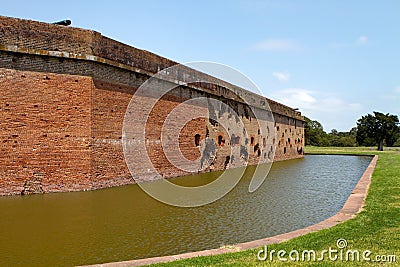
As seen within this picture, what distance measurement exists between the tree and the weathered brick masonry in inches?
1796

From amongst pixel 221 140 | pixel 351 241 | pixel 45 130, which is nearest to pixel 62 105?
pixel 45 130

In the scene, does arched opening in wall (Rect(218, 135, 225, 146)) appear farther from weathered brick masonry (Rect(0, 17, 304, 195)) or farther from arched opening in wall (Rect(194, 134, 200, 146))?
weathered brick masonry (Rect(0, 17, 304, 195))

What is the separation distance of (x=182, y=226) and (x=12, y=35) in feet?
21.7

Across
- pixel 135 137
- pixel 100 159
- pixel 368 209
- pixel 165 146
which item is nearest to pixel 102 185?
pixel 100 159

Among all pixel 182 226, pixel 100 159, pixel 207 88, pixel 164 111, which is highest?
pixel 207 88

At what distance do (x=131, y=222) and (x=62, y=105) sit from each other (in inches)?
193

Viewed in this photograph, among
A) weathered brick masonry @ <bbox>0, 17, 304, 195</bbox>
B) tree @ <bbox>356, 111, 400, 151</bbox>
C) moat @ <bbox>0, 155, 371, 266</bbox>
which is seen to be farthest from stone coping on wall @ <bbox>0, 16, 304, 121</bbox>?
tree @ <bbox>356, 111, 400, 151</bbox>

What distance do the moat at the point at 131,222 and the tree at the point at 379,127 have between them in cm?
4524

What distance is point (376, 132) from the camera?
51.0 meters

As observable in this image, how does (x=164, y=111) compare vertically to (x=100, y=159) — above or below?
above

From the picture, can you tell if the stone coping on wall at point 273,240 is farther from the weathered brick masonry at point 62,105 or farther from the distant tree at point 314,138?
the distant tree at point 314,138

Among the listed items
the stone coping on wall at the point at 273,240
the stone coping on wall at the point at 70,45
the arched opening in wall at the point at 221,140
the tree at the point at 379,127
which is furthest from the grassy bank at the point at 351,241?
the tree at the point at 379,127

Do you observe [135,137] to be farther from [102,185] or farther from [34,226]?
[34,226]

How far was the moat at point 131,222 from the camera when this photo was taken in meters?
4.86
